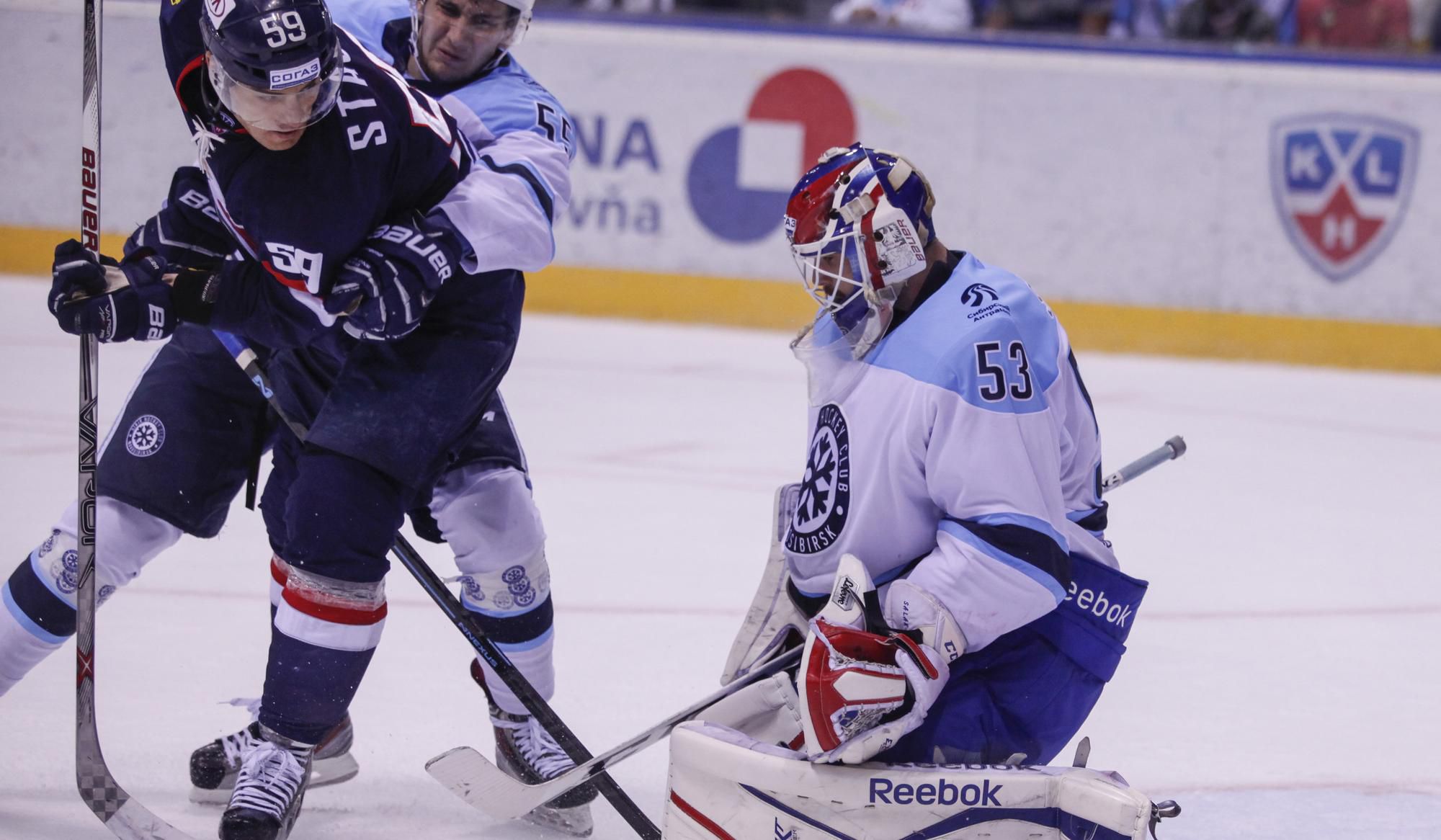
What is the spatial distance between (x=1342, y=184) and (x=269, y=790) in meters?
5.54

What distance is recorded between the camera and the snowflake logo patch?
2.26 m

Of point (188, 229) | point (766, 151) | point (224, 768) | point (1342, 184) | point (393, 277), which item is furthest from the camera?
point (766, 151)

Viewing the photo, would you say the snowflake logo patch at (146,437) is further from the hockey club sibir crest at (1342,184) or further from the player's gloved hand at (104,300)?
the hockey club sibir crest at (1342,184)

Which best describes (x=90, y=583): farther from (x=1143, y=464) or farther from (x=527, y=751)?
(x=1143, y=464)

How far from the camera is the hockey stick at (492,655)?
2.23 meters

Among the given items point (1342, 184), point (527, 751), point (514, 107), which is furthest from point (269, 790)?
point (1342, 184)

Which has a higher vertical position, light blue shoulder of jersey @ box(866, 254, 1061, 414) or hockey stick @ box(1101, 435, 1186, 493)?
light blue shoulder of jersey @ box(866, 254, 1061, 414)

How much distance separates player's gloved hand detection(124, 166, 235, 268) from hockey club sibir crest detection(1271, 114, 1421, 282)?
527cm

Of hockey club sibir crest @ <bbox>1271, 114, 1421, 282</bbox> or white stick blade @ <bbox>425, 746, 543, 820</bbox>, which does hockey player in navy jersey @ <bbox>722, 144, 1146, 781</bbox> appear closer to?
white stick blade @ <bbox>425, 746, 543, 820</bbox>

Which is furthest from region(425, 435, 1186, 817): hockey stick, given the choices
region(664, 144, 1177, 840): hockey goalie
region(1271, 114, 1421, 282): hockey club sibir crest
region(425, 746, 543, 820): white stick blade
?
region(1271, 114, 1421, 282): hockey club sibir crest

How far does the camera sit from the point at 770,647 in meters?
2.09

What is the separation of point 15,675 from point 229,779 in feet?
1.02

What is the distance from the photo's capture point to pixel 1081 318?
22.7 ft

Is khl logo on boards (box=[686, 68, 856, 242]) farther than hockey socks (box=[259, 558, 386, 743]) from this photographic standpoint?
Yes
